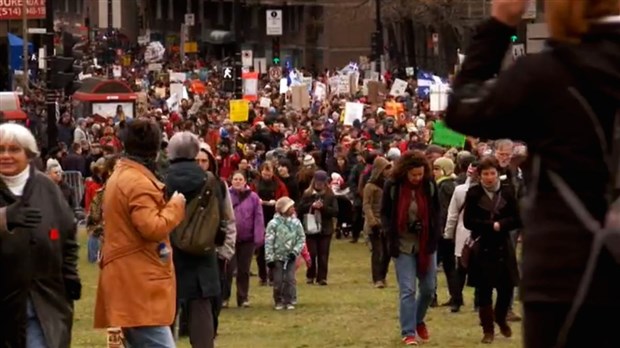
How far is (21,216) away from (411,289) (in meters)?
7.47

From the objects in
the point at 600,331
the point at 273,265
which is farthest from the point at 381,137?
the point at 600,331

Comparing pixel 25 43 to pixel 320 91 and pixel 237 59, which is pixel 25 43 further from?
pixel 320 91

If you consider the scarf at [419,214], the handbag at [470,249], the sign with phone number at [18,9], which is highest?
the sign with phone number at [18,9]

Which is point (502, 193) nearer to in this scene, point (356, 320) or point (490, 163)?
point (490, 163)

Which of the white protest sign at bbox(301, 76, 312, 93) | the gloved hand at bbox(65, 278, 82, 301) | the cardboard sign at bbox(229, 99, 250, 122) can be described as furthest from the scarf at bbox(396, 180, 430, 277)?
the white protest sign at bbox(301, 76, 312, 93)

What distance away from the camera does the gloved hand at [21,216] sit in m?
8.36

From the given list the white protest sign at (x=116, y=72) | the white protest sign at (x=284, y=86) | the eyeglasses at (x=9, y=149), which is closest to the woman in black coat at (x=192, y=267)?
the eyeglasses at (x=9, y=149)

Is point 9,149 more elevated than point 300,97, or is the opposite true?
point 9,149

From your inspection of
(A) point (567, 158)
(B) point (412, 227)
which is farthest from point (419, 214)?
(A) point (567, 158)

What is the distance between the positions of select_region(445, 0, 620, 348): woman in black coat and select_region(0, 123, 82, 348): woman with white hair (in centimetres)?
441

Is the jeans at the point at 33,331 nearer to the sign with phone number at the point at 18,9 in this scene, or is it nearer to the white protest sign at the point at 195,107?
the white protest sign at the point at 195,107

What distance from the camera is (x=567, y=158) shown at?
4.23m

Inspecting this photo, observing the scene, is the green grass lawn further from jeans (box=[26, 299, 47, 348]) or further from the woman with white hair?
jeans (box=[26, 299, 47, 348])

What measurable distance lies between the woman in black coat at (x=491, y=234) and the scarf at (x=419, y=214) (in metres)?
0.37
